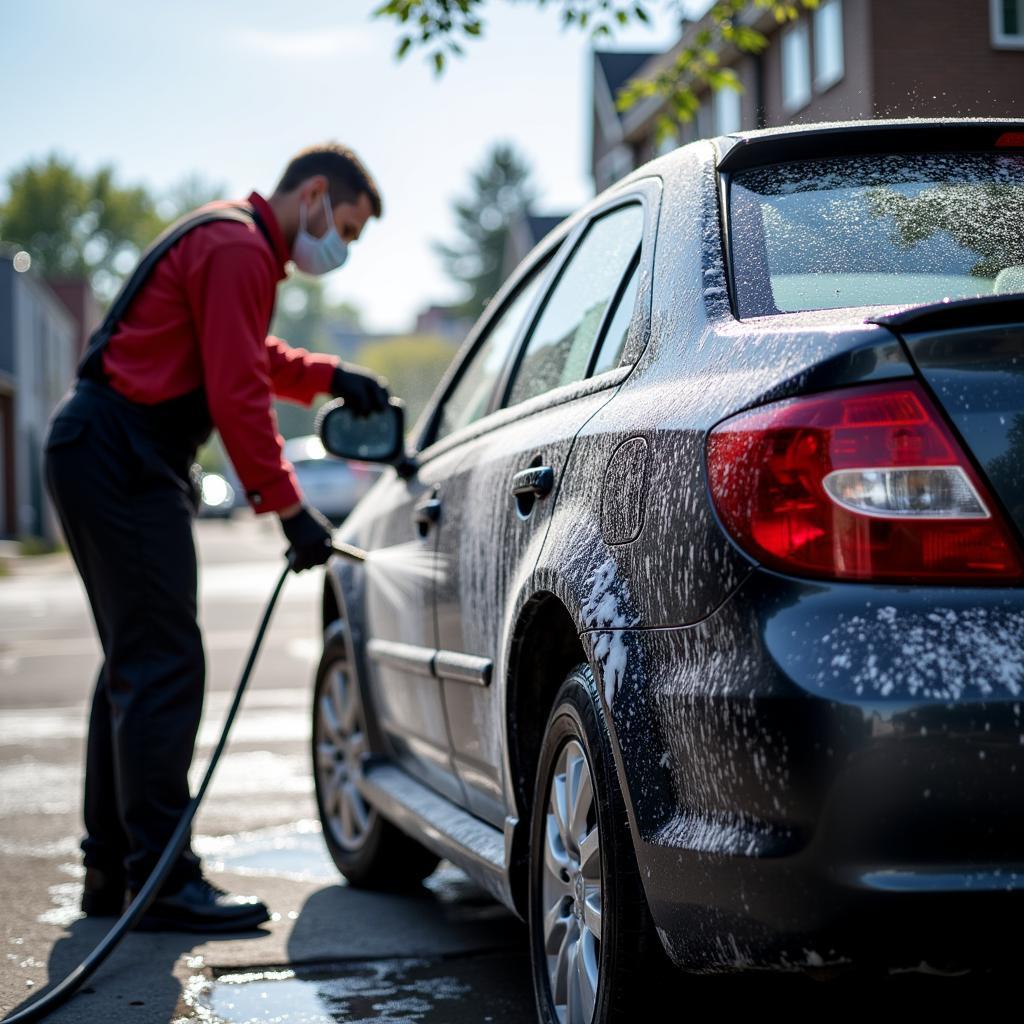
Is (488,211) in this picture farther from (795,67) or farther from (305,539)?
(305,539)

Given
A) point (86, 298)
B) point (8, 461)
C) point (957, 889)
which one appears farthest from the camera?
point (86, 298)

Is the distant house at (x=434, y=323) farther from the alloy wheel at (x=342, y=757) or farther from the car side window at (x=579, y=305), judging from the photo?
the car side window at (x=579, y=305)

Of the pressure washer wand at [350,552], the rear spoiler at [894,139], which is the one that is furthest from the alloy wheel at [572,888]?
the pressure washer wand at [350,552]

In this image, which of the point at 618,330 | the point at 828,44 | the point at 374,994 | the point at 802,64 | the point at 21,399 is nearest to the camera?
the point at 618,330

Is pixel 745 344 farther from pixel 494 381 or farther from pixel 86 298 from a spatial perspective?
pixel 86 298

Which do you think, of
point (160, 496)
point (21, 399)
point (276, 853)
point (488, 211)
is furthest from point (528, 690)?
point (488, 211)

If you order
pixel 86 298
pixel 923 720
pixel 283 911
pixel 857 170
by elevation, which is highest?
pixel 86 298

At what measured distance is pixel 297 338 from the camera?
447ft

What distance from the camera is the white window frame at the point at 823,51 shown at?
20.2 metres

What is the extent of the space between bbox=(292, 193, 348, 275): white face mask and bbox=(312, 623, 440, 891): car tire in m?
1.15

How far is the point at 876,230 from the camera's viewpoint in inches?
105

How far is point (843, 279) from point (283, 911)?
281cm

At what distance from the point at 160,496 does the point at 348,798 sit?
1116 millimetres

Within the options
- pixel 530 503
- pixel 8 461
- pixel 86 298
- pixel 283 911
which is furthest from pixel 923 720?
pixel 86 298
